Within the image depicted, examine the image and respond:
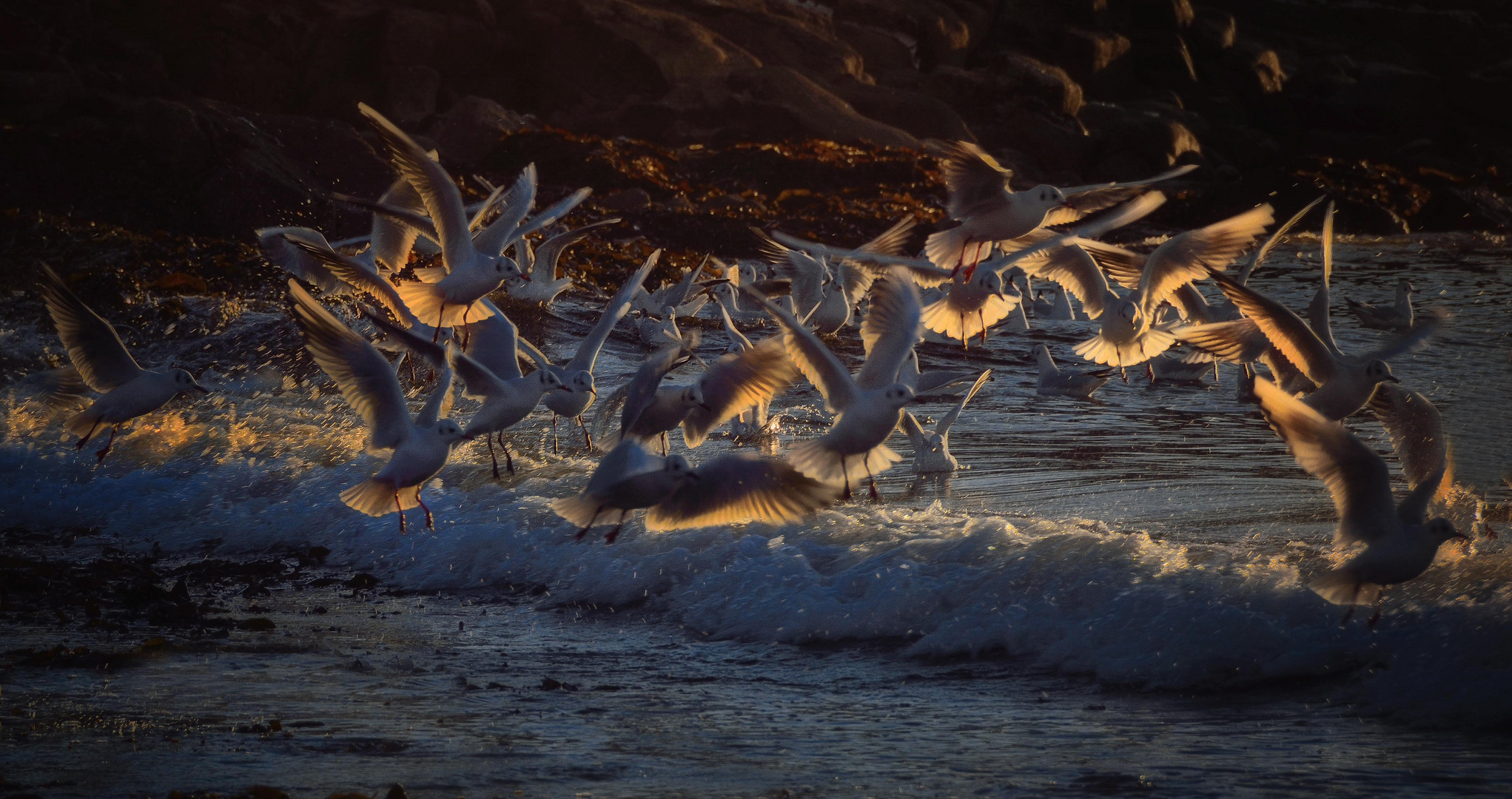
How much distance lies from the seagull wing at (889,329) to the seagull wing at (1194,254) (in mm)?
2223

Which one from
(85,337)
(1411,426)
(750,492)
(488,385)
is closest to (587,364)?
(488,385)

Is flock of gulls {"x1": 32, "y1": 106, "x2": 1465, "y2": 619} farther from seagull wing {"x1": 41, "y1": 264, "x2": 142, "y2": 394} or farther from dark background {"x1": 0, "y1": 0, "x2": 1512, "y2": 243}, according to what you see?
dark background {"x1": 0, "y1": 0, "x2": 1512, "y2": 243}

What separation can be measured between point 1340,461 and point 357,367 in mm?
5033

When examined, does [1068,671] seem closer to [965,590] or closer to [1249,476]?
[965,590]

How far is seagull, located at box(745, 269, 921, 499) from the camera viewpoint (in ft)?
23.0

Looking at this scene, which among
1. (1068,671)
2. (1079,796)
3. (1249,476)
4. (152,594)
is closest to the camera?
(1079,796)

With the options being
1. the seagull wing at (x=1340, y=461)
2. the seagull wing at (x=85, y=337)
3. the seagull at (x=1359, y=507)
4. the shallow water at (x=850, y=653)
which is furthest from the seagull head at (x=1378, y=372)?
the seagull wing at (x=85, y=337)

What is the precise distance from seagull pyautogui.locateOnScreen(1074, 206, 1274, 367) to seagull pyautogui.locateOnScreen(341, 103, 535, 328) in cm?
423

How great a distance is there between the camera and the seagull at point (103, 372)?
29.7 ft

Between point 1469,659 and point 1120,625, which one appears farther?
point 1120,625

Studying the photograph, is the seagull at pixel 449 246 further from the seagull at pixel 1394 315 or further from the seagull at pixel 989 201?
the seagull at pixel 1394 315

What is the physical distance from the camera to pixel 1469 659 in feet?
18.7

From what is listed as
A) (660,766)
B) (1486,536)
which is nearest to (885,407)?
(660,766)

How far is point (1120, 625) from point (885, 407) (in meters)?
1.60
